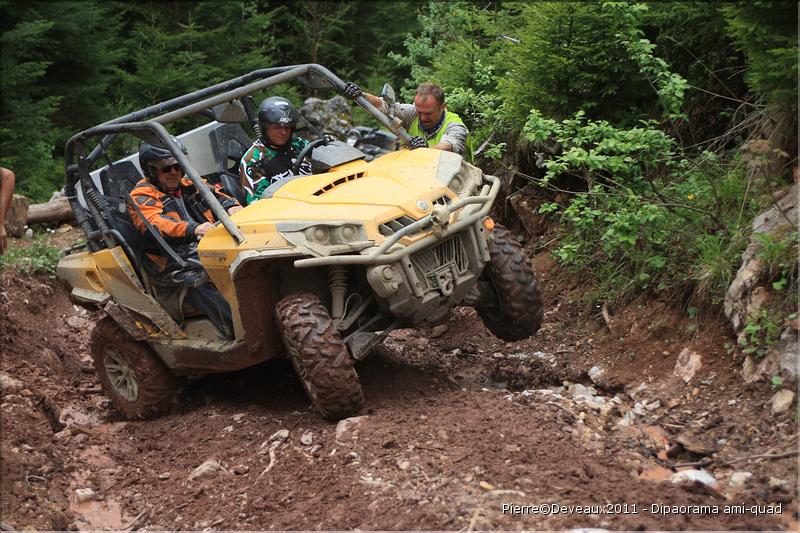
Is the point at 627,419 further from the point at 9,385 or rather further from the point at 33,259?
the point at 33,259

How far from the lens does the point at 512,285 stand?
6625 mm

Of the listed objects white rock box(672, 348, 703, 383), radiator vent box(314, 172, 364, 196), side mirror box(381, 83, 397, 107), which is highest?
side mirror box(381, 83, 397, 107)

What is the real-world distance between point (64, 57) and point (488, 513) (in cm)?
1294

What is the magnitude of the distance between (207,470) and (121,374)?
2108mm

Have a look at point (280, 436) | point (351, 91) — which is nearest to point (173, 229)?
point (351, 91)

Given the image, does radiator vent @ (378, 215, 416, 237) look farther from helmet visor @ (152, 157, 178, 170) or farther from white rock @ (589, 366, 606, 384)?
helmet visor @ (152, 157, 178, 170)

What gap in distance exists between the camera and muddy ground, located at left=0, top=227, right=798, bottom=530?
468cm

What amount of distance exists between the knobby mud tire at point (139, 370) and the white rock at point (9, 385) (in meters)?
0.63

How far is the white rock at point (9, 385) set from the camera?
24.4 feet

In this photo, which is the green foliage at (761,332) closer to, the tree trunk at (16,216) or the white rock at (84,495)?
the white rock at (84,495)

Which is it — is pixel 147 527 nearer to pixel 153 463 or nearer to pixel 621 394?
pixel 153 463

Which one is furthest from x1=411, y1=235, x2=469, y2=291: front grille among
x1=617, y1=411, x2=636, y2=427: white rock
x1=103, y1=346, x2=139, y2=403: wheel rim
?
x1=103, y1=346, x2=139, y2=403: wheel rim

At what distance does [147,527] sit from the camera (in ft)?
18.1

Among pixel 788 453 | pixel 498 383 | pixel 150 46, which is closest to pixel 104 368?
pixel 498 383
